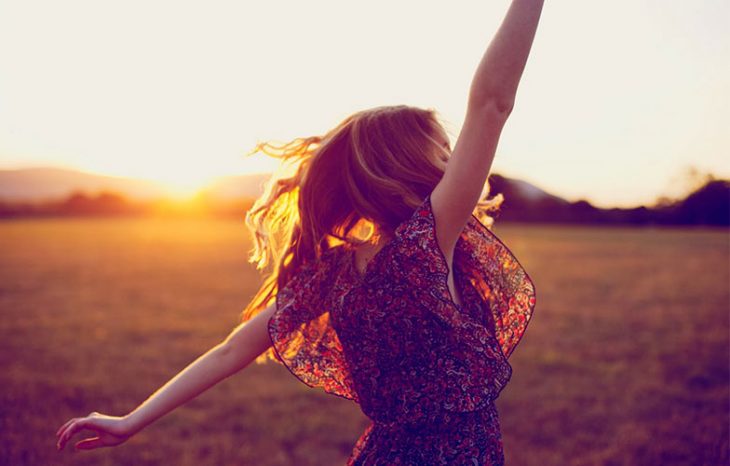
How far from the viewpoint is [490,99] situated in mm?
1372

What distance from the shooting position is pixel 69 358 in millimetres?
6188

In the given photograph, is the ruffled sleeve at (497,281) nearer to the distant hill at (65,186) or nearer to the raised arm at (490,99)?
the raised arm at (490,99)

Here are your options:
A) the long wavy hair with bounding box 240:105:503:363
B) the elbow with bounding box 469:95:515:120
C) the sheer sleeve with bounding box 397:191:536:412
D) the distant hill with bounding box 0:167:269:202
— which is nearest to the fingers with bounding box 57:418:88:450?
the long wavy hair with bounding box 240:105:503:363

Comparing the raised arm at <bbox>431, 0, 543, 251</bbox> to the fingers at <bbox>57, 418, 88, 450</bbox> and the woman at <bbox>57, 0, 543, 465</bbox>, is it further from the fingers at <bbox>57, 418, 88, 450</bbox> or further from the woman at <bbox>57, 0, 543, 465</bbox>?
the fingers at <bbox>57, 418, 88, 450</bbox>

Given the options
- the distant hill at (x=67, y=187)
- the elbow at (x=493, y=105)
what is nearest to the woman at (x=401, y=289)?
the elbow at (x=493, y=105)

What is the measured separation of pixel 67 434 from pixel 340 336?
0.81 metres

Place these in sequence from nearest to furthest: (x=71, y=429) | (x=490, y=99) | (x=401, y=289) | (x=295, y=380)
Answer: (x=490, y=99), (x=401, y=289), (x=71, y=429), (x=295, y=380)

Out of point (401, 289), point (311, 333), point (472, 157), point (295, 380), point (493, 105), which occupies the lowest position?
point (295, 380)

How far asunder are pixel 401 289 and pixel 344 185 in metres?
0.39

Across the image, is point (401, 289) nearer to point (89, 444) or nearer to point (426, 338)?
point (426, 338)

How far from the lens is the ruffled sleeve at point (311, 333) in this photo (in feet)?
6.01

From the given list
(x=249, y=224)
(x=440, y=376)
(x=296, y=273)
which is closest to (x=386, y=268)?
(x=440, y=376)

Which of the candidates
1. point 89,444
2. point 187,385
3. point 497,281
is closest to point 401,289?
point 497,281

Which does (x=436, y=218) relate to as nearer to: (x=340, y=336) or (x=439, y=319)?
(x=439, y=319)
